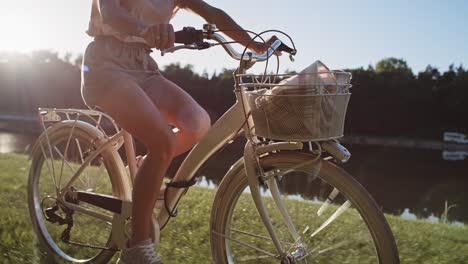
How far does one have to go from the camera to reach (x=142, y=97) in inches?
95.0

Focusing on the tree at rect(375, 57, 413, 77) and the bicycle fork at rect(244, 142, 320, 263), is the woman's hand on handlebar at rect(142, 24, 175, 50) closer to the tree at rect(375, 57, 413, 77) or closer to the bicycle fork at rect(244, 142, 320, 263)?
the bicycle fork at rect(244, 142, 320, 263)

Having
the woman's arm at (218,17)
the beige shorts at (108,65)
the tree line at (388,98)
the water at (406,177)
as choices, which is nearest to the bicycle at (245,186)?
the woman's arm at (218,17)

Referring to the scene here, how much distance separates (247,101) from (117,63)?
0.74 m

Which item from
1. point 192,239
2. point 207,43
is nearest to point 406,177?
point 192,239

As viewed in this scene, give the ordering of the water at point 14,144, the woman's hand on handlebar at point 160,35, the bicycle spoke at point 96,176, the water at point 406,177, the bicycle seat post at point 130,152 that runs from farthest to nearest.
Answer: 1. the water at point 14,144
2. the water at point 406,177
3. the bicycle spoke at point 96,176
4. the bicycle seat post at point 130,152
5. the woman's hand on handlebar at point 160,35

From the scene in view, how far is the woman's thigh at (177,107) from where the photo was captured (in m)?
2.56

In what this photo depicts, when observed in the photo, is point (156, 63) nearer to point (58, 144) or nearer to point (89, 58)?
point (89, 58)

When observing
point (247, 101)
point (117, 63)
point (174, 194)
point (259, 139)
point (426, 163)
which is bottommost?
point (426, 163)

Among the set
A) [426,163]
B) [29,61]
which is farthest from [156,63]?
[29,61]

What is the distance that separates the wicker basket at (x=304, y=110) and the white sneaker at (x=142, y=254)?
91cm

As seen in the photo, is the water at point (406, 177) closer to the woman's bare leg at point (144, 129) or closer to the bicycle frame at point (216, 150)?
the bicycle frame at point (216, 150)

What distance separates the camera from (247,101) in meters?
2.26

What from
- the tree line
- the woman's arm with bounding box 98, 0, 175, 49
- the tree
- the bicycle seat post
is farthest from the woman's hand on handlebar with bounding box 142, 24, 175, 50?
the tree

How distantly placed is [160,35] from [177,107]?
609 mm
